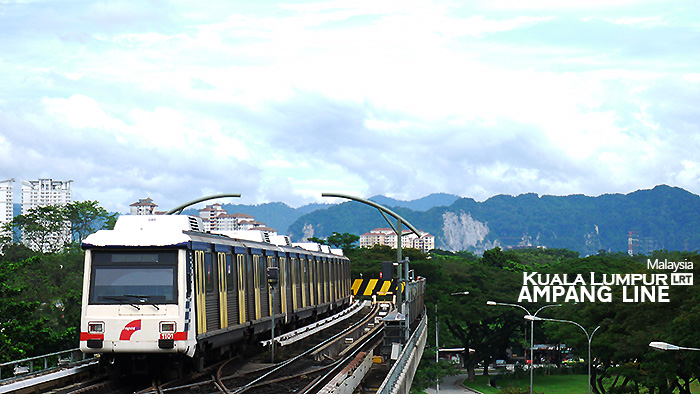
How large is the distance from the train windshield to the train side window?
5.72 feet

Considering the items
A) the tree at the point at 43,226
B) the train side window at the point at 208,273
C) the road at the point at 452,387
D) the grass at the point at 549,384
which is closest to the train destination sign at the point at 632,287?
the grass at the point at 549,384

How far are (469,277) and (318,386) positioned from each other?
63271 millimetres

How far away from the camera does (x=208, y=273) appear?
64.7 ft

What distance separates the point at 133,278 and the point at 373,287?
5652 cm

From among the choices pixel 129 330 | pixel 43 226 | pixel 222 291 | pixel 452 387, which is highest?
pixel 43 226

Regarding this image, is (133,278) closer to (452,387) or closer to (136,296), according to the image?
(136,296)

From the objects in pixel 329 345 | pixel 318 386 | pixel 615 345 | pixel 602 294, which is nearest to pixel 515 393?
pixel 602 294

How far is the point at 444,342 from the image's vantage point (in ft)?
276

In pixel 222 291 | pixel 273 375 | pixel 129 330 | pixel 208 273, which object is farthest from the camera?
pixel 222 291

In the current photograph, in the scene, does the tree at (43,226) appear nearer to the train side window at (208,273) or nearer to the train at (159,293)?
the train at (159,293)

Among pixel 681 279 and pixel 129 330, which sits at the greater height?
pixel 681 279

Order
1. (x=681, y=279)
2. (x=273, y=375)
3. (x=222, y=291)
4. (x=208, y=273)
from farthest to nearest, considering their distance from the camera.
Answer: (x=681, y=279) < (x=222, y=291) < (x=273, y=375) < (x=208, y=273)

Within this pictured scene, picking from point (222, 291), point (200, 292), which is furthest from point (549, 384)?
point (200, 292)

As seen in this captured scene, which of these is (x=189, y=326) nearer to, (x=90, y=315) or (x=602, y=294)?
(x=90, y=315)
